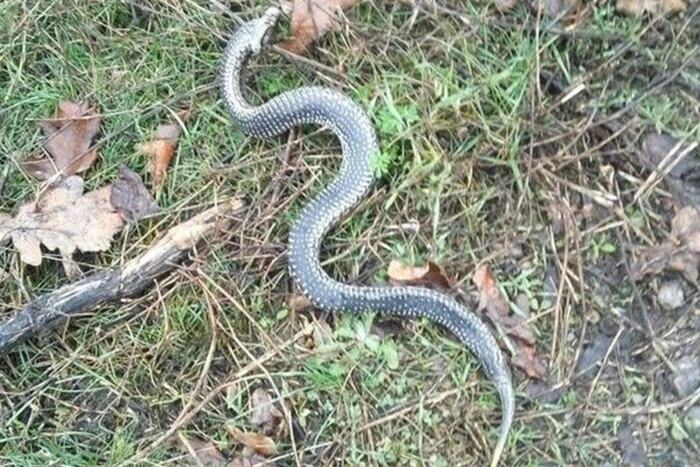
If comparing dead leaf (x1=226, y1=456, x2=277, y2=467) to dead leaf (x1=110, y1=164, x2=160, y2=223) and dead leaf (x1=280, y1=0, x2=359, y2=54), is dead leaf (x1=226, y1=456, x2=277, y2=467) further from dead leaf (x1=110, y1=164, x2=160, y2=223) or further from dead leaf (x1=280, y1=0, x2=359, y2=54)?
dead leaf (x1=280, y1=0, x2=359, y2=54)

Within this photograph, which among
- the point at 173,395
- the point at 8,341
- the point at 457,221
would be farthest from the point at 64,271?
the point at 457,221

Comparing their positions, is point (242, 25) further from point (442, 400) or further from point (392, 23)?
point (442, 400)

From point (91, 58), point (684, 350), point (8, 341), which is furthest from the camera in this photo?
point (91, 58)

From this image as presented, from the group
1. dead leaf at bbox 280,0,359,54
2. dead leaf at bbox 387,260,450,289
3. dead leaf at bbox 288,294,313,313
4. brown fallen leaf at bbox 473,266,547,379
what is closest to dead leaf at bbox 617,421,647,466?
brown fallen leaf at bbox 473,266,547,379

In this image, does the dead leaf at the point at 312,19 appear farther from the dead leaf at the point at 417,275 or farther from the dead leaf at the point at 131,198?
the dead leaf at the point at 417,275

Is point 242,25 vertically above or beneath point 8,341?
above

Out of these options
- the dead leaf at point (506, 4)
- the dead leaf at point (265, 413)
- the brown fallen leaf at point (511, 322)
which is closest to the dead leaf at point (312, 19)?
the dead leaf at point (506, 4)

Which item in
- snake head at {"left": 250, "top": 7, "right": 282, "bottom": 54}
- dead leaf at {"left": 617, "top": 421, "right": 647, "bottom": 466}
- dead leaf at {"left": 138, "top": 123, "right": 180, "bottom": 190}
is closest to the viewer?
dead leaf at {"left": 617, "top": 421, "right": 647, "bottom": 466}
